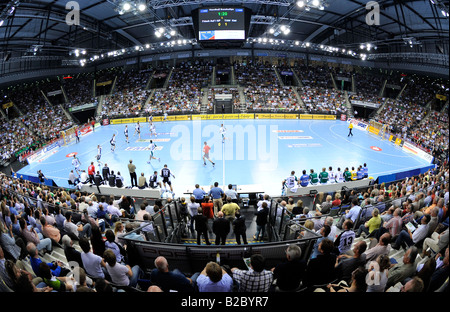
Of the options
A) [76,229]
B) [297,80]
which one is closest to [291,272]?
[76,229]

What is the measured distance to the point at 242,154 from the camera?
21.3 metres

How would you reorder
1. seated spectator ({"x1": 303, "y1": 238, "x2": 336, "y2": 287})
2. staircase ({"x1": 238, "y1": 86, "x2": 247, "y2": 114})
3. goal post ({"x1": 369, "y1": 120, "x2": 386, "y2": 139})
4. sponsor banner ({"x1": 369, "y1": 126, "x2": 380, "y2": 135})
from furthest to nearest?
staircase ({"x1": 238, "y1": 86, "x2": 247, "y2": 114}), sponsor banner ({"x1": 369, "y1": 126, "x2": 380, "y2": 135}), goal post ({"x1": 369, "y1": 120, "x2": 386, "y2": 139}), seated spectator ({"x1": 303, "y1": 238, "x2": 336, "y2": 287})

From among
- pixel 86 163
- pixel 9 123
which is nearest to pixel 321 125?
pixel 86 163

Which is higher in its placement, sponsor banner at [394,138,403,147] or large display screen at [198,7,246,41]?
large display screen at [198,7,246,41]

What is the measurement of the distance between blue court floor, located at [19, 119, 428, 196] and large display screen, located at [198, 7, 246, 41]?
10081mm

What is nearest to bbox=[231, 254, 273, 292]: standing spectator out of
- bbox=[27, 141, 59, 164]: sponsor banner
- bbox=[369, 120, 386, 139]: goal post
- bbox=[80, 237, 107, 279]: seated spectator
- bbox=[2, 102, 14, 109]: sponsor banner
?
bbox=[80, 237, 107, 279]: seated spectator

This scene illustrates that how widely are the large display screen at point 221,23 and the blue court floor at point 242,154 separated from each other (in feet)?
33.1

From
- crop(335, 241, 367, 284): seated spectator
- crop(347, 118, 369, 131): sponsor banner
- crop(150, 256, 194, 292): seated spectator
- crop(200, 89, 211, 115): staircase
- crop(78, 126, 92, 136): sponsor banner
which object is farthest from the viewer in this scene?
crop(200, 89, 211, 115): staircase

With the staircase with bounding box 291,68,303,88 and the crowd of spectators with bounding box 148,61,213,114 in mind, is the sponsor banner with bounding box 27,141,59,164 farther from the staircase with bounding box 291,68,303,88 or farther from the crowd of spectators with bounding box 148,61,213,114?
the staircase with bounding box 291,68,303,88

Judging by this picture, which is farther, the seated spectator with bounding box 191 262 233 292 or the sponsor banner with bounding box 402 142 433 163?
the sponsor banner with bounding box 402 142 433 163

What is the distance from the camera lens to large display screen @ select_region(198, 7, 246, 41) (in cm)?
2402

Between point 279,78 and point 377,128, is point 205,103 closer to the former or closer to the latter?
point 279,78

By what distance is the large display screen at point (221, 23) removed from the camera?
2402 centimetres

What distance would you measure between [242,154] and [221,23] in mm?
13309
